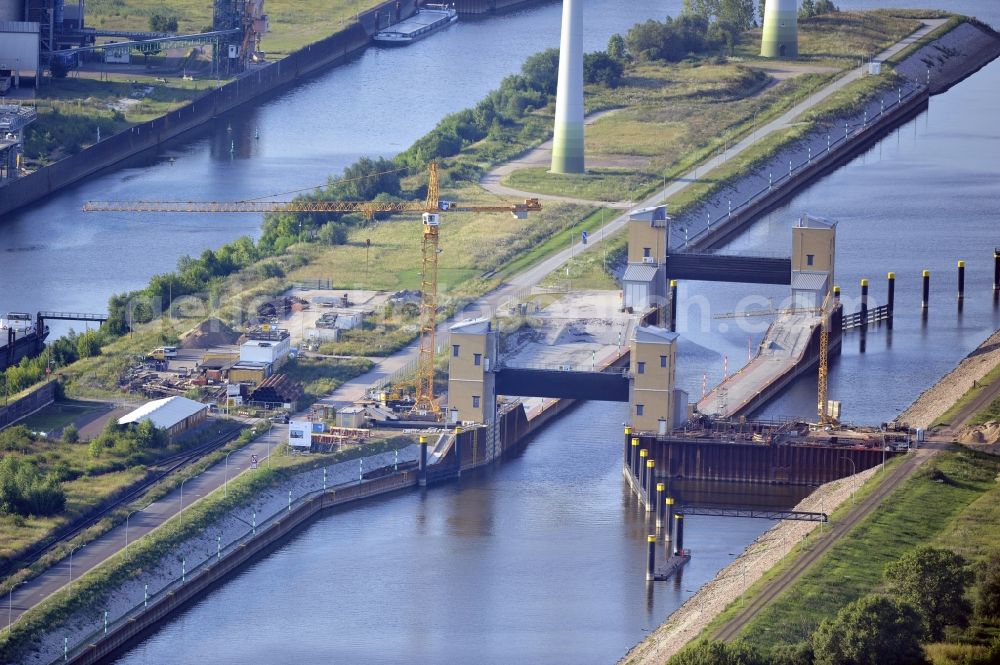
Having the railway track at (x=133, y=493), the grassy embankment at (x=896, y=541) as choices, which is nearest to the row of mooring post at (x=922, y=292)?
the grassy embankment at (x=896, y=541)

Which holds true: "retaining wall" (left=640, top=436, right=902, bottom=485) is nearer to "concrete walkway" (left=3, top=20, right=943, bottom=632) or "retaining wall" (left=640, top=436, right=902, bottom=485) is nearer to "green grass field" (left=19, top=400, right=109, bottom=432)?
"concrete walkway" (left=3, top=20, right=943, bottom=632)

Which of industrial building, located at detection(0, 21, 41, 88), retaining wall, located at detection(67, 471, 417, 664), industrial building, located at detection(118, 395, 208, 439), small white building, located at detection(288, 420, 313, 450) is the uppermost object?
industrial building, located at detection(0, 21, 41, 88)

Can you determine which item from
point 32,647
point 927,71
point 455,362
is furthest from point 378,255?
point 927,71

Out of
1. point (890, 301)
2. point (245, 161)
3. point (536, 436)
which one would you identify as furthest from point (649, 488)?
point (245, 161)

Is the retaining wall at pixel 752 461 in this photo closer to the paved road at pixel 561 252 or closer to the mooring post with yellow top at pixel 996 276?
the paved road at pixel 561 252

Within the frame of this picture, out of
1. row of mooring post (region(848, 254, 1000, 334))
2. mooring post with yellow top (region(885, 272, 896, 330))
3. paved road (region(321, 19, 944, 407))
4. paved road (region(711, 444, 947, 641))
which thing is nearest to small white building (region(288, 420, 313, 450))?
paved road (region(321, 19, 944, 407))
